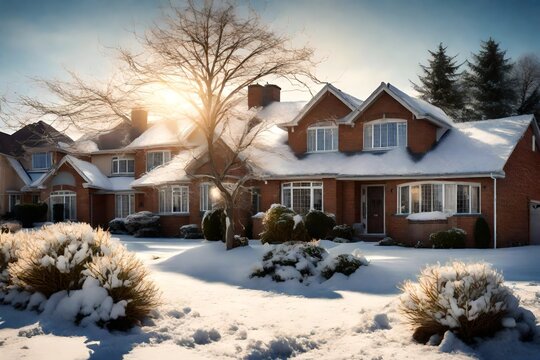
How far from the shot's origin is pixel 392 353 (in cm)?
712

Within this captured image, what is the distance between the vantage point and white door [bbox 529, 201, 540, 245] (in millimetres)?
27375

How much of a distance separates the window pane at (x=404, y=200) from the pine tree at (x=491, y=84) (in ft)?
84.6

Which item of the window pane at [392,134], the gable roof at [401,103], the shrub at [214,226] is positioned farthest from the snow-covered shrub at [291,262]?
the window pane at [392,134]

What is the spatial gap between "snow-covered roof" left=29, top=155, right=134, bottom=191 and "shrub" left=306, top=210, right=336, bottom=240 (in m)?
16.8

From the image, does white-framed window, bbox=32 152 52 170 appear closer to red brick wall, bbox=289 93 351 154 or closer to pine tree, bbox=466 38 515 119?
red brick wall, bbox=289 93 351 154

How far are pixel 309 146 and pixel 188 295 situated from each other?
60.4ft

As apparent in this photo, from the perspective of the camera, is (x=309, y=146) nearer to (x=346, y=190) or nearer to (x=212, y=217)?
(x=346, y=190)

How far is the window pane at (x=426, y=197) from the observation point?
24859 millimetres

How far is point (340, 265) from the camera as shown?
13.6 m

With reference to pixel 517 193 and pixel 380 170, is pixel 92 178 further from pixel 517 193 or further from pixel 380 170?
pixel 517 193

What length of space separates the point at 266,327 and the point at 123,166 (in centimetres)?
3204

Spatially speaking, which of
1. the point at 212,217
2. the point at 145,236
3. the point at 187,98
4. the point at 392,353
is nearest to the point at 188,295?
the point at 392,353

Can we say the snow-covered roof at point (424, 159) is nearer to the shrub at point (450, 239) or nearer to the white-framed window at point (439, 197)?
the white-framed window at point (439, 197)

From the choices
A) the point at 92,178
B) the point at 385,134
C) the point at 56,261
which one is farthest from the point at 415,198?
the point at 92,178
